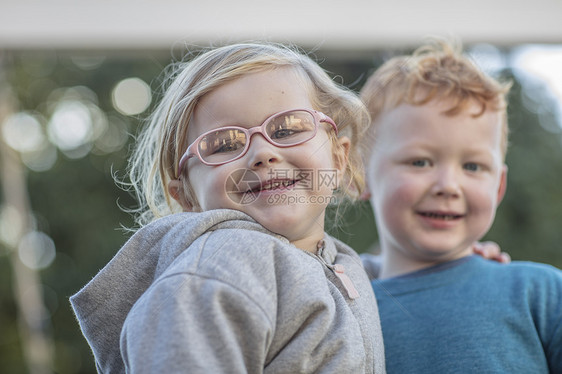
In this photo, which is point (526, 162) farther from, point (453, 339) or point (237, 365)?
point (237, 365)

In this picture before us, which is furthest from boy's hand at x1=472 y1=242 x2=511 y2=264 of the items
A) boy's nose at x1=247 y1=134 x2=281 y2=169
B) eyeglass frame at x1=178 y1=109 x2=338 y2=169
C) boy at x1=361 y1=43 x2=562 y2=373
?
boy's nose at x1=247 y1=134 x2=281 y2=169

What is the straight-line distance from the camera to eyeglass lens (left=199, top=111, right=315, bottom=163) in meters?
1.19

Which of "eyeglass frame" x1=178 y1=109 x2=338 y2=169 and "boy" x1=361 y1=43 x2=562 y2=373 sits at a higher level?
"eyeglass frame" x1=178 y1=109 x2=338 y2=169

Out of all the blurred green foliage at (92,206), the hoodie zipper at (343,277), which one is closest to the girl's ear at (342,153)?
the hoodie zipper at (343,277)

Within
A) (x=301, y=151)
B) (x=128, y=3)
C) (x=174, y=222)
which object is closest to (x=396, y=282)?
(x=301, y=151)

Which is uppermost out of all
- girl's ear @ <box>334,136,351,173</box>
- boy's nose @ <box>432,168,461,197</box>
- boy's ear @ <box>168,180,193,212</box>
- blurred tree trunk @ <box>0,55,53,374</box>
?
girl's ear @ <box>334,136,351,173</box>

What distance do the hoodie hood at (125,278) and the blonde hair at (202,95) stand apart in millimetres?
245

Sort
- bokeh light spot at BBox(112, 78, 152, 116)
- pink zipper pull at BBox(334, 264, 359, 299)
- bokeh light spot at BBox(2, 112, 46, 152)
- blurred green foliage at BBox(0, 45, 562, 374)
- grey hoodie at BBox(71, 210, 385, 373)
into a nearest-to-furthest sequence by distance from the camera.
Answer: grey hoodie at BBox(71, 210, 385, 373), pink zipper pull at BBox(334, 264, 359, 299), bokeh light spot at BBox(2, 112, 46, 152), bokeh light spot at BBox(112, 78, 152, 116), blurred green foliage at BBox(0, 45, 562, 374)

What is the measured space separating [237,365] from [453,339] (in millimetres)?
787

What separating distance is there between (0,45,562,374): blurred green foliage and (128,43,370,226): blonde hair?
365 cm

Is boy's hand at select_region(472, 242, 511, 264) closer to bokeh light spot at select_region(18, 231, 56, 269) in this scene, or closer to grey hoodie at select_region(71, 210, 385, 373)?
grey hoodie at select_region(71, 210, 385, 373)

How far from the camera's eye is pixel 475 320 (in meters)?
1.51

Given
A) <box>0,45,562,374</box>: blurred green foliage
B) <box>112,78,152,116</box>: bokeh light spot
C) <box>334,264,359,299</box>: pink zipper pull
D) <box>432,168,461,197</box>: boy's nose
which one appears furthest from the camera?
<box>0,45,562,374</box>: blurred green foliage

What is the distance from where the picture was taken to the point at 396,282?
5.66 feet
